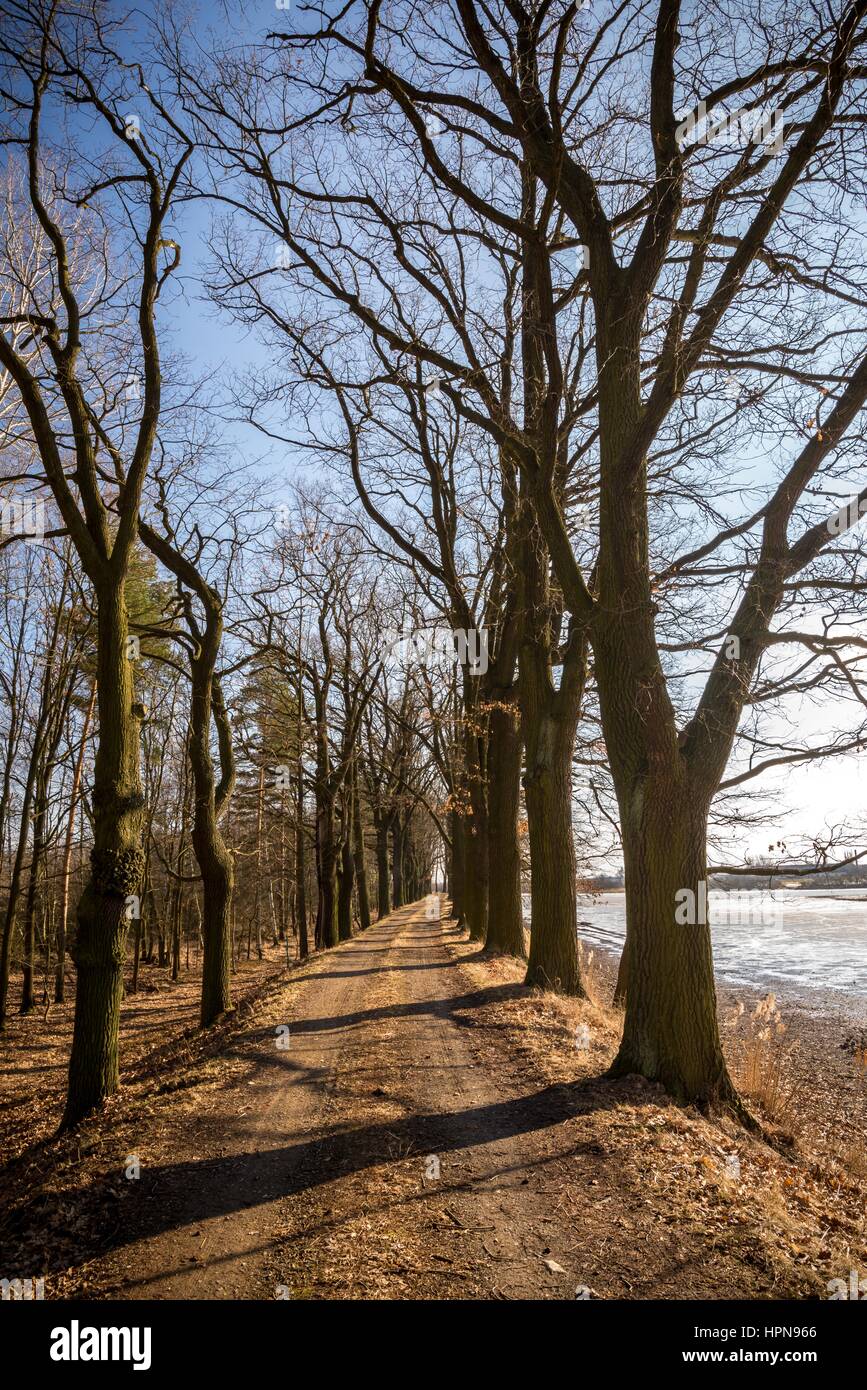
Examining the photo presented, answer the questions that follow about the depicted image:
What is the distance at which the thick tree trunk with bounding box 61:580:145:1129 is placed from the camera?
7.32 metres

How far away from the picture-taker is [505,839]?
14328 mm

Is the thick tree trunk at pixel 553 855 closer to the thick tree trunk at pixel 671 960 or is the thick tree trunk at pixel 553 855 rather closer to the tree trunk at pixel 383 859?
the thick tree trunk at pixel 671 960

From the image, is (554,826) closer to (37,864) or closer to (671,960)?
(671,960)

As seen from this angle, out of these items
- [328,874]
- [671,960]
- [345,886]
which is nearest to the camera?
[671,960]

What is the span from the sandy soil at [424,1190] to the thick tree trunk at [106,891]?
0.60 meters

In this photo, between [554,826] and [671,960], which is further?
[554,826]

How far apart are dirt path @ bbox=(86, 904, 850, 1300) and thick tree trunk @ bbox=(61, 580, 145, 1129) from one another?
3.50ft

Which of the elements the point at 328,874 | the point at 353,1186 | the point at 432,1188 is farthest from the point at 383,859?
the point at 432,1188

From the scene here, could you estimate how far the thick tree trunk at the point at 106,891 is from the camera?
7316 mm

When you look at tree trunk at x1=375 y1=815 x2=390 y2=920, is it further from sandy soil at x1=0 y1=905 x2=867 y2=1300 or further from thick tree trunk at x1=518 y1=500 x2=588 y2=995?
sandy soil at x1=0 y1=905 x2=867 y2=1300

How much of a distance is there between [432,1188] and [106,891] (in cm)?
438

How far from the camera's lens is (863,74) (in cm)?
604

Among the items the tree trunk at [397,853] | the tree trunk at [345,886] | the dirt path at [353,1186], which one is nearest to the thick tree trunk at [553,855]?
the dirt path at [353,1186]
